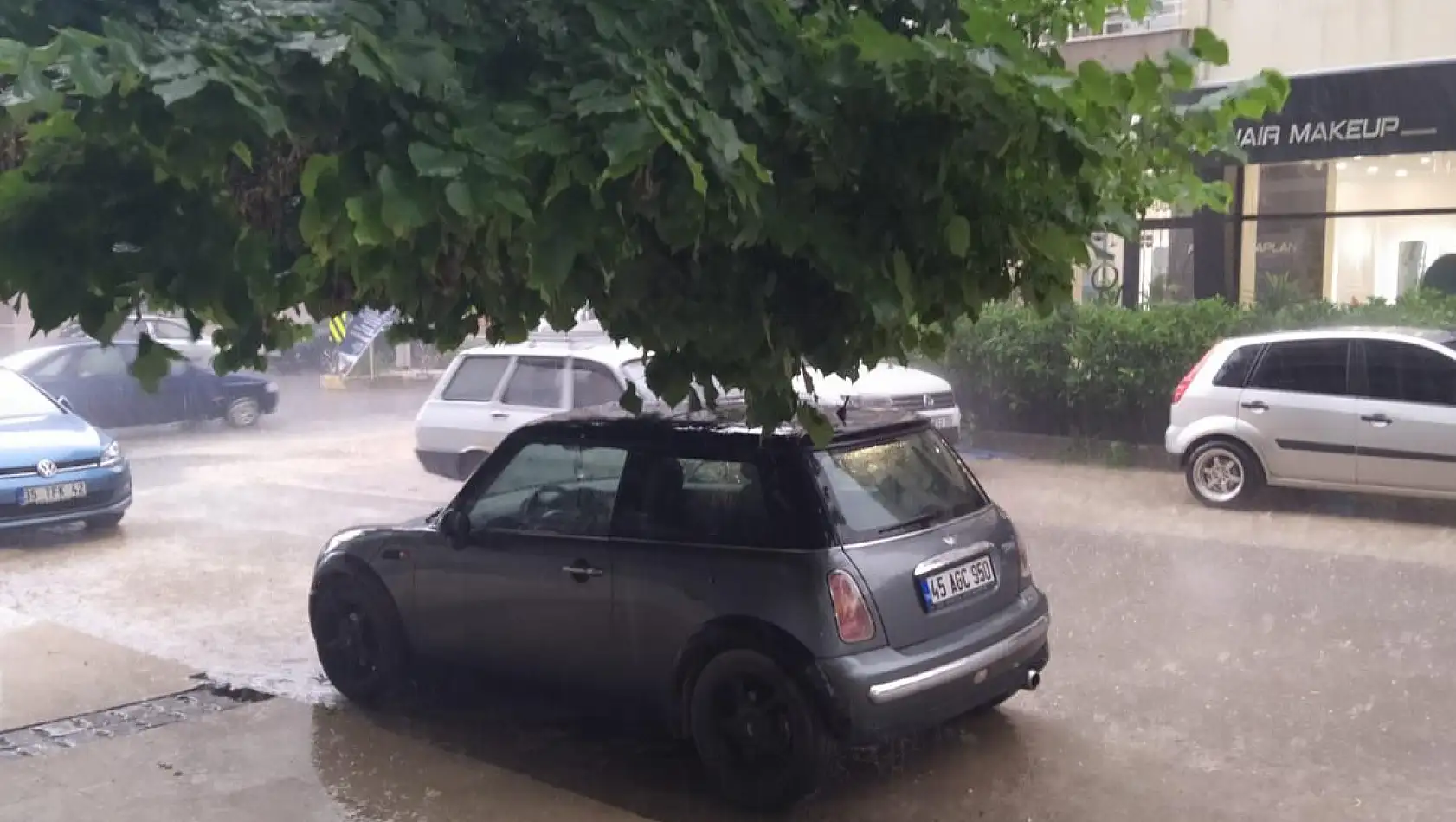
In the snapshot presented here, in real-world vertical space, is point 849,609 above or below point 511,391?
below

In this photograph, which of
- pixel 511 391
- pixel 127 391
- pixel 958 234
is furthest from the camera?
pixel 127 391

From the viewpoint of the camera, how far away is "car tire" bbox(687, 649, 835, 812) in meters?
5.16

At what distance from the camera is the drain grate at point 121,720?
247 inches

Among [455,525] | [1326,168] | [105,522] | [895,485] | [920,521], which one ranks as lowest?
[105,522]

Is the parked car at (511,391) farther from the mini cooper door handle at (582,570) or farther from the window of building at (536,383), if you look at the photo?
the mini cooper door handle at (582,570)

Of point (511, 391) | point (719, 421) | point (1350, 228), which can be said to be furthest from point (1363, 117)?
point (719, 421)

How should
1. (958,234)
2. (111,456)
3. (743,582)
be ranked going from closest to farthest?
(958,234), (743,582), (111,456)

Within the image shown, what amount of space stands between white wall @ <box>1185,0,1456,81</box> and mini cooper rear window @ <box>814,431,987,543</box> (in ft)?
40.1

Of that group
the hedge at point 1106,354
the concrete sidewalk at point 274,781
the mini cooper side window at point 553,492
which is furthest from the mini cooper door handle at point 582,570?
the hedge at point 1106,354

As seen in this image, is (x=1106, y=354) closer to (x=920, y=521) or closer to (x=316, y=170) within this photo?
(x=920, y=521)

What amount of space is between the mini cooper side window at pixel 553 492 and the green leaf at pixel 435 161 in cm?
291

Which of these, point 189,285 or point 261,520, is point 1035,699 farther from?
point 261,520

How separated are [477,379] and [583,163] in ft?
29.3

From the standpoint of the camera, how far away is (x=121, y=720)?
661cm
